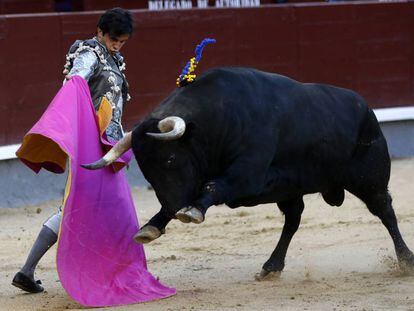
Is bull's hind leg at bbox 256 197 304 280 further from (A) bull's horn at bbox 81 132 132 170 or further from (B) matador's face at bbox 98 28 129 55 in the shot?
(B) matador's face at bbox 98 28 129 55

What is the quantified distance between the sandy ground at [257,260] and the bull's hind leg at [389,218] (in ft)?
0.24

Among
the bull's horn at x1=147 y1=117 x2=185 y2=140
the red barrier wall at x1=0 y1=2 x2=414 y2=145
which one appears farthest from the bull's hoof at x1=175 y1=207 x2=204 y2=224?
the red barrier wall at x1=0 y1=2 x2=414 y2=145

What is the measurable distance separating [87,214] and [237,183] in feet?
2.20

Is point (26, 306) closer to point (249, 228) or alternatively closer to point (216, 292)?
point (216, 292)

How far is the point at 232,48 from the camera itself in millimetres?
8633

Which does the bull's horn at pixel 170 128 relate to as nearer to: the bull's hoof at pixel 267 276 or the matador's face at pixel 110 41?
the matador's face at pixel 110 41

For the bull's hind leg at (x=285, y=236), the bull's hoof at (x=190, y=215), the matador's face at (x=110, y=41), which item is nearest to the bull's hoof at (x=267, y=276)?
the bull's hind leg at (x=285, y=236)

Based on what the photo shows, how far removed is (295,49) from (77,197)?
15.7 feet

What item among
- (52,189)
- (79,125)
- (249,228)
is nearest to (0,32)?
(52,189)

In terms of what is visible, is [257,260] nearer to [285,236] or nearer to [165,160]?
[285,236]

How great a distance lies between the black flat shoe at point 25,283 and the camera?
4.64 metres

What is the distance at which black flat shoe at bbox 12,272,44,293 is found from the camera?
4637 mm

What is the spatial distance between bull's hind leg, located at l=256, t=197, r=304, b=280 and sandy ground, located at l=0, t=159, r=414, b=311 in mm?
63

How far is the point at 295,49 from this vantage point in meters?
9.02
